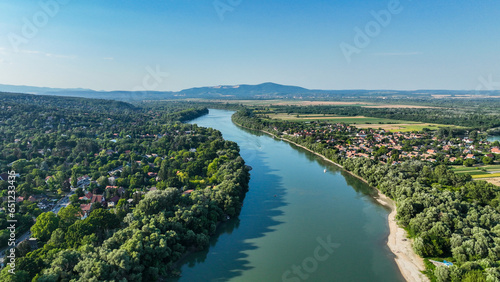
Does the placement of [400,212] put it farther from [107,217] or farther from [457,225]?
[107,217]

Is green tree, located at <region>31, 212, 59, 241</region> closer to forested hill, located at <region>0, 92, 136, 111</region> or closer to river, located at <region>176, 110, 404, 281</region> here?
→ river, located at <region>176, 110, 404, 281</region>

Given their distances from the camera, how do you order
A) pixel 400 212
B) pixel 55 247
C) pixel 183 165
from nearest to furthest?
1. pixel 55 247
2. pixel 400 212
3. pixel 183 165

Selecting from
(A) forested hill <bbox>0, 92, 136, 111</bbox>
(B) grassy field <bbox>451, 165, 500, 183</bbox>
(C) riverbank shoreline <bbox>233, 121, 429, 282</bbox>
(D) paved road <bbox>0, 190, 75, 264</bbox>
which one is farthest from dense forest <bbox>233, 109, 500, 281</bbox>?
(A) forested hill <bbox>0, 92, 136, 111</bbox>

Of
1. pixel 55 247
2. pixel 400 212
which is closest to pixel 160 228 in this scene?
pixel 55 247

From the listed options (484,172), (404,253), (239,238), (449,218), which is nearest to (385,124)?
(484,172)

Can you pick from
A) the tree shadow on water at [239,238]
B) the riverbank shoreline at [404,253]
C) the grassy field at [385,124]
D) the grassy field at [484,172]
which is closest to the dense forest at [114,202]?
the tree shadow on water at [239,238]

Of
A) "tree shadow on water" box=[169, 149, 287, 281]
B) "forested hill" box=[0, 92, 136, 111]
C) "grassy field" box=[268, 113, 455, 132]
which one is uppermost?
"forested hill" box=[0, 92, 136, 111]

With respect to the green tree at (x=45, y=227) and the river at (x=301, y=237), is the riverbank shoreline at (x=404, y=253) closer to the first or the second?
the river at (x=301, y=237)
